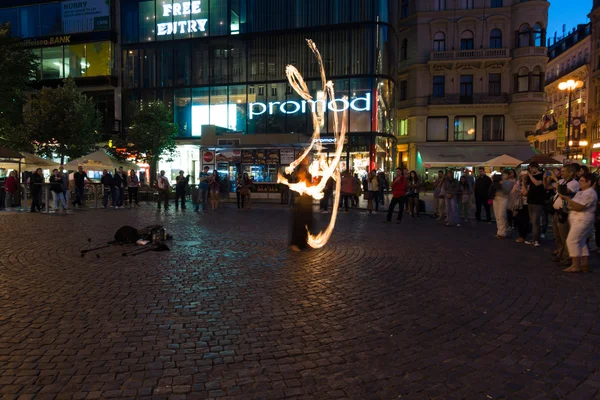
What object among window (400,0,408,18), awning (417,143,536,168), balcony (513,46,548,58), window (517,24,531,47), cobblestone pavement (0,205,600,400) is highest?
window (400,0,408,18)

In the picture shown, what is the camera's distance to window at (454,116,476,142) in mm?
41562

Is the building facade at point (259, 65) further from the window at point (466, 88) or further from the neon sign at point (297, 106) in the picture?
the window at point (466, 88)

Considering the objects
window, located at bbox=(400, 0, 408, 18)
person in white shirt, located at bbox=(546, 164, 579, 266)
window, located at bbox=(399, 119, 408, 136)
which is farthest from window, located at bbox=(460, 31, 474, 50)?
person in white shirt, located at bbox=(546, 164, 579, 266)

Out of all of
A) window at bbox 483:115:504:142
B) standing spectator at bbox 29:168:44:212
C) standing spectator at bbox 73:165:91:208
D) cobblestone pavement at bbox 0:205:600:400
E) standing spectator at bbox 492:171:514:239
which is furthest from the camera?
window at bbox 483:115:504:142

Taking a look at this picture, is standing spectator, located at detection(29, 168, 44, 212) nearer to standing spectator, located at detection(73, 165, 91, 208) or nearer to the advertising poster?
standing spectator, located at detection(73, 165, 91, 208)

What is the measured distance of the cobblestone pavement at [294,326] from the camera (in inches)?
136

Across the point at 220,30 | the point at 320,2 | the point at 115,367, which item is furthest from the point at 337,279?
the point at 220,30

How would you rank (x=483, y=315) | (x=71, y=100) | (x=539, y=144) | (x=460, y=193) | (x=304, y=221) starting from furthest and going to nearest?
1. (x=539, y=144)
2. (x=71, y=100)
3. (x=460, y=193)
4. (x=304, y=221)
5. (x=483, y=315)

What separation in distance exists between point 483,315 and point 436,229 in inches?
337

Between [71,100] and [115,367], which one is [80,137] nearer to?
[71,100]

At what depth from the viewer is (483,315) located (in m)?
5.14

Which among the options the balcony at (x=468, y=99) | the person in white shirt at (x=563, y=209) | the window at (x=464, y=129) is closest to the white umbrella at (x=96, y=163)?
the person in white shirt at (x=563, y=209)

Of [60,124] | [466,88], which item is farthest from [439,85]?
[60,124]

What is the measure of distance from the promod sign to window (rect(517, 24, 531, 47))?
28317 mm
